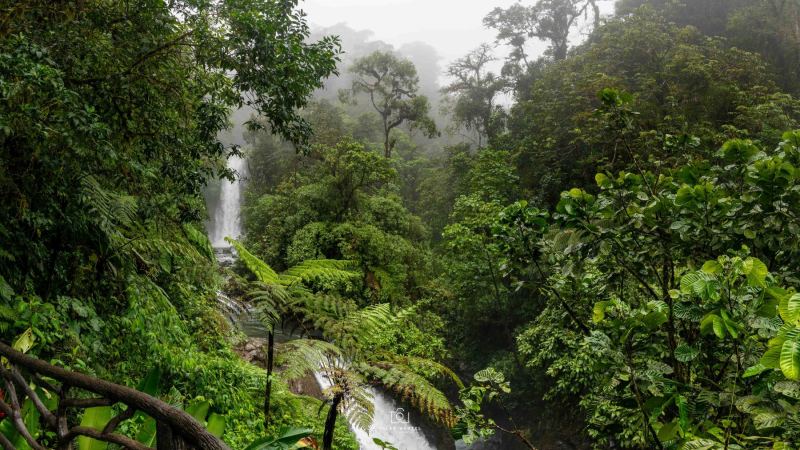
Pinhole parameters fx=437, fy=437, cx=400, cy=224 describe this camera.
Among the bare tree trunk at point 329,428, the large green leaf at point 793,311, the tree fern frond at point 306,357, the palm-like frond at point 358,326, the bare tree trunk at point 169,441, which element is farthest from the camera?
the palm-like frond at point 358,326

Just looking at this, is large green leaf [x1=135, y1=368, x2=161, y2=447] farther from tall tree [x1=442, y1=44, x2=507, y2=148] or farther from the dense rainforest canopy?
tall tree [x1=442, y1=44, x2=507, y2=148]

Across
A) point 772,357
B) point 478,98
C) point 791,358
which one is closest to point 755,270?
point 772,357

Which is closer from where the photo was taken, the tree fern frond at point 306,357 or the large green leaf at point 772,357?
the large green leaf at point 772,357

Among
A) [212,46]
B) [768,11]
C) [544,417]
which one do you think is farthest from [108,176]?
[768,11]

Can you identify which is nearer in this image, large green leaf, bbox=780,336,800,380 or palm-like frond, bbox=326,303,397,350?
large green leaf, bbox=780,336,800,380

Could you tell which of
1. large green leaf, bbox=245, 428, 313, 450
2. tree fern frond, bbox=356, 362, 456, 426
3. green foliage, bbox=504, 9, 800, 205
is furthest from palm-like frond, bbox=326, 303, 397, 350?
green foliage, bbox=504, 9, 800, 205

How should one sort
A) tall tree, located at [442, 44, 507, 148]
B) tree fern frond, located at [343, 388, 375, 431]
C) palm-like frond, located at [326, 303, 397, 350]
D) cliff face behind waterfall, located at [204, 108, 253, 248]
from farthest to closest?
cliff face behind waterfall, located at [204, 108, 253, 248] < tall tree, located at [442, 44, 507, 148] < palm-like frond, located at [326, 303, 397, 350] < tree fern frond, located at [343, 388, 375, 431]

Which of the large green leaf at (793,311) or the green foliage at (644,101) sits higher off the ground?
the green foliage at (644,101)

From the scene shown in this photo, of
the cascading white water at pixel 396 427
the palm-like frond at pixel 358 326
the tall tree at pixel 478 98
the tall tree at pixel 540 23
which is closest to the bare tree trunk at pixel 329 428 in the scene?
the palm-like frond at pixel 358 326

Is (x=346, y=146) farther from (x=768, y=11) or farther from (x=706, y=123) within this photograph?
(x=768, y=11)

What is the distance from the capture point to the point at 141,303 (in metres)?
4.14

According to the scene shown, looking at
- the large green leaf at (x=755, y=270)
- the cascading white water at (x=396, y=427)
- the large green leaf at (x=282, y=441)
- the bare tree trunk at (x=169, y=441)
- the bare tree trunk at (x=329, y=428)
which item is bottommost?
the cascading white water at (x=396, y=427)

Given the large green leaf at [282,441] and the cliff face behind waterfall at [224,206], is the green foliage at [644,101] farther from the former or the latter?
the cliff face behind waterfall at [224,206]

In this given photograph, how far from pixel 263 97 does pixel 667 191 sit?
356 centimetres
